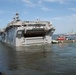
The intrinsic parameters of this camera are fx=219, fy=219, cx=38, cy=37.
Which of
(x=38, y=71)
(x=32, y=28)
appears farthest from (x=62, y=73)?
(x=32, y=28)

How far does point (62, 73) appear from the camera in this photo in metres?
20.5

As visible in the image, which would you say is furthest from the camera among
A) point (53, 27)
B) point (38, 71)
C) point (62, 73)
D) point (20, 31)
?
point (53, 27)

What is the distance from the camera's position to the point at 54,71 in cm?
2159

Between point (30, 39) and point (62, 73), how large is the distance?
34.8 m

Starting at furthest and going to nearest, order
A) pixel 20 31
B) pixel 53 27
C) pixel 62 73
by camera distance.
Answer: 1. pixel 53 27
2. pixel 20 31
3. pixel 62 73

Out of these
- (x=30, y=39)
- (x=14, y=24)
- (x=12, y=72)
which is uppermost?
(x=14, y=24)

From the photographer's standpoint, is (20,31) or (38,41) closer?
(20,31)

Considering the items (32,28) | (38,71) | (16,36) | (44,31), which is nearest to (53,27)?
(44,31)

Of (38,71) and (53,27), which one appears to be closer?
(38,71)

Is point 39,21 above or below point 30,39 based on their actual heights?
above

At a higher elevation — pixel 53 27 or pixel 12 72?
pixel 53 27

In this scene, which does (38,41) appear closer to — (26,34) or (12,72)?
(26,34)

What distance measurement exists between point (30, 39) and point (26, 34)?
1.93 m

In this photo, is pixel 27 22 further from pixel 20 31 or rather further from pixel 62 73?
pixel 62 73
